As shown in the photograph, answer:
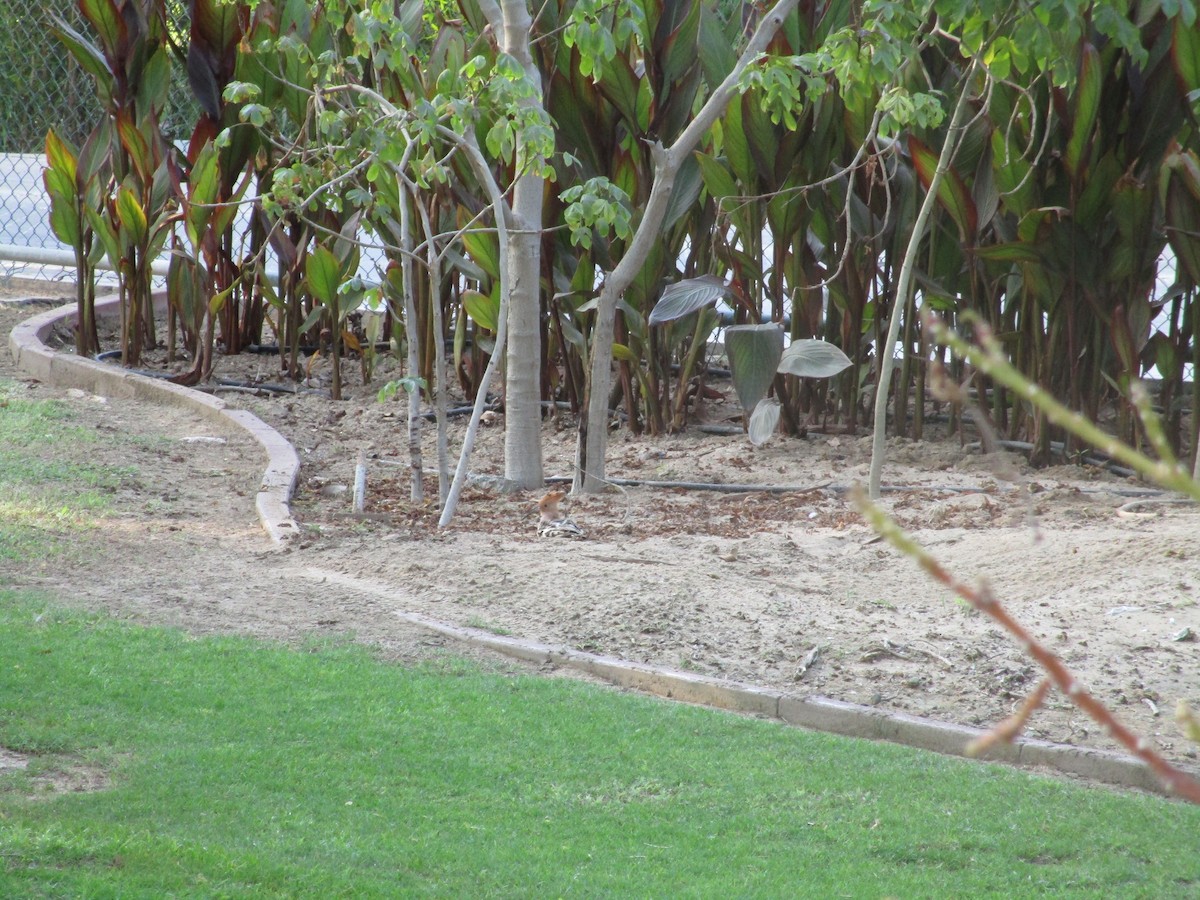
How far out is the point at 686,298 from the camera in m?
5.86

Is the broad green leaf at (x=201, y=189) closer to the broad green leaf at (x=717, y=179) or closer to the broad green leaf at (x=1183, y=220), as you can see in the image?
the broad green leaf at (x=717, y=179)

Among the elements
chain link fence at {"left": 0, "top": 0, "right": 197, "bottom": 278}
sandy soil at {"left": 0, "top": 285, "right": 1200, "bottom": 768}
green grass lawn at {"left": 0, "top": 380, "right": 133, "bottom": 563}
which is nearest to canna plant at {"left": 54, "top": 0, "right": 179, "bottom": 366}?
green grass lawn at {"left": 0, "top": 380, "right": 133, "bottom": 563}

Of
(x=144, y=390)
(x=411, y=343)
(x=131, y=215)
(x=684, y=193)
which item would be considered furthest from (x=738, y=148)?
(x=131, y=215)

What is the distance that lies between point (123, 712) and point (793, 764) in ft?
4.96

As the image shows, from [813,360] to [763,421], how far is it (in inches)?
13.9

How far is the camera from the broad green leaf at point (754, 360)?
570 cm

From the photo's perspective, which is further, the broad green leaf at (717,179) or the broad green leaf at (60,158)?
the broad green leaf at (60,158)

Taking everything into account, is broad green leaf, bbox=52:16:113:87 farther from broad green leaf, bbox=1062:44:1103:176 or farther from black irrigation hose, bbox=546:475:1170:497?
broad green leaf, bbox=1062:44:1103:176

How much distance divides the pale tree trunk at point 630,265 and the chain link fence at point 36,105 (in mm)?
6119

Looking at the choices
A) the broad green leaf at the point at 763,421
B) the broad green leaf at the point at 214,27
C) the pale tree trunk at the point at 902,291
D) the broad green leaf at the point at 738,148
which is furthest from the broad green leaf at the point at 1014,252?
the broad green leaf at the point at 214,27

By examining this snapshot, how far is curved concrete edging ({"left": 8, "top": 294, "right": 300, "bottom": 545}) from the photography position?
5.35 meters

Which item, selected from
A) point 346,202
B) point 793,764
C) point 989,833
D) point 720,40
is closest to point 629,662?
point 793,764

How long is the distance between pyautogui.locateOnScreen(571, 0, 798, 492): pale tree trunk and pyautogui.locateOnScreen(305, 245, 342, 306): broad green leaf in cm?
224

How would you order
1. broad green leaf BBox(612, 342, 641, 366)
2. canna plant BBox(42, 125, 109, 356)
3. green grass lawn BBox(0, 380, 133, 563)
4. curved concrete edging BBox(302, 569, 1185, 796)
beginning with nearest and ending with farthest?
curved concrete edging BBox(302, 569, 1185, 796) → green grass lawn BBox(0, 380, 133, 563) → broad green leaf BBox(612, 342, 641, 366) → canna plant BBox(42, 125, 109, 356)
